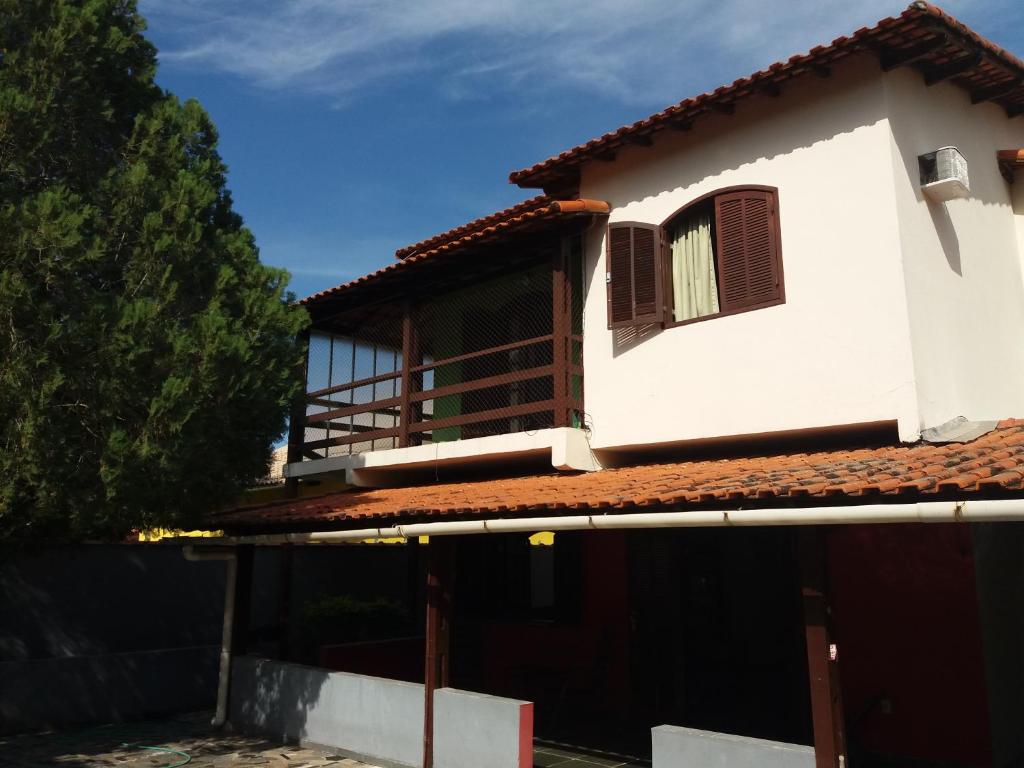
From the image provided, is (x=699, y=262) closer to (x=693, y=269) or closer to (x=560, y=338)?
(x=693, y=269)

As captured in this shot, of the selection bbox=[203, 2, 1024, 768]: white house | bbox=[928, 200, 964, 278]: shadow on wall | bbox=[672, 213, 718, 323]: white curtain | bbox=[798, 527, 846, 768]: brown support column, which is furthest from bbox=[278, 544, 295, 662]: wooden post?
bbox=[928, 200, 964, 278]: shadow on wall

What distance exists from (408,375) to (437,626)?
4.50 m

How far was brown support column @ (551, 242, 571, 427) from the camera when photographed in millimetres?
10539

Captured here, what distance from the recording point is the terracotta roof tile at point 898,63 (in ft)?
27.2

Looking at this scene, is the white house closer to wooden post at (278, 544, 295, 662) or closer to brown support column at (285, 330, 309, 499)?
wooden post at (278, 544, 295, 662)

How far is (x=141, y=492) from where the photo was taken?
29.1 ft

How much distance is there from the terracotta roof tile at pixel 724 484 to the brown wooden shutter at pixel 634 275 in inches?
73.6

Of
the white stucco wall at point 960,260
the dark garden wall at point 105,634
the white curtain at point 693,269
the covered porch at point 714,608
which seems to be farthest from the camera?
the dark garden wall at point 105,634

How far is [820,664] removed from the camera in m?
6.45

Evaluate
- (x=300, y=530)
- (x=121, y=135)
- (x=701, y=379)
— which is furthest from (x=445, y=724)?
(x=121, y=135)

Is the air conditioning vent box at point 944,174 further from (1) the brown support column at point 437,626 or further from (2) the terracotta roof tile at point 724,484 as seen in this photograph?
(1) the brown support column at point 437,626

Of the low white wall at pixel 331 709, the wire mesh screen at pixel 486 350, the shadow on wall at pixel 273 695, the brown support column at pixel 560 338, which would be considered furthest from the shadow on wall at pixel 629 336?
the shadow on wall at pixel 273 695

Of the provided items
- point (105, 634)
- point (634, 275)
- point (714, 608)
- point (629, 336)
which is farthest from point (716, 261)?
point (105, 634)

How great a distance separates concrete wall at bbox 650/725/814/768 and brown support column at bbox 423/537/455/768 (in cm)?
273
